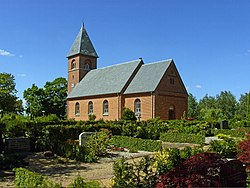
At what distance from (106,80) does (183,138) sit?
81.8 feet

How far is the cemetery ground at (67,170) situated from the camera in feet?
28.5

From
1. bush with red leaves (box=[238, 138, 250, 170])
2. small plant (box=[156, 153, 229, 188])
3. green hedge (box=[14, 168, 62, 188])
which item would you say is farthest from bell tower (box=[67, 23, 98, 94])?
small plant (box=[156, 153, 229, 188])

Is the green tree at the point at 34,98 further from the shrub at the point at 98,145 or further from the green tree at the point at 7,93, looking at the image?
the shrub at the point at 98,145

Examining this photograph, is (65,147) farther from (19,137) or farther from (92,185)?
(92,185)

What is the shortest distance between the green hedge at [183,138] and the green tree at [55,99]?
3869cm

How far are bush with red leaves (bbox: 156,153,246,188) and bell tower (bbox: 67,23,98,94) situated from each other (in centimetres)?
4339

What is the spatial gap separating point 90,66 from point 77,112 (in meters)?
8.88

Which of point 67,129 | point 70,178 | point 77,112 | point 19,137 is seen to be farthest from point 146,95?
point 70,178

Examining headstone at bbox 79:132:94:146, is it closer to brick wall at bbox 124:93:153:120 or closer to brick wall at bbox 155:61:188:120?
brick wall at bbox 124:93:153:120

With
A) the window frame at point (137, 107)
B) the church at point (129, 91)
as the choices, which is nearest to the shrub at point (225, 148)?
the church at point (129, 91)

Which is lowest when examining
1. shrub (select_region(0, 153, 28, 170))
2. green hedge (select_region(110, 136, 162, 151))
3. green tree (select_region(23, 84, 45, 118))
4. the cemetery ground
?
the cemetery ground

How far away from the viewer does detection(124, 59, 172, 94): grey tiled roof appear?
116 ft


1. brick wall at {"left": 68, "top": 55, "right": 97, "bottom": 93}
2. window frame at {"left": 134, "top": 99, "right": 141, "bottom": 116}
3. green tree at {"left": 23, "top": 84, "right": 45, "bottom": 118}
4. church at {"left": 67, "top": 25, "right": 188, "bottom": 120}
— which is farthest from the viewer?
green tree at {"left": 23, "top": 84, "right": 45, "bottom": 118}

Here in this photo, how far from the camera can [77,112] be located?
45844mm
